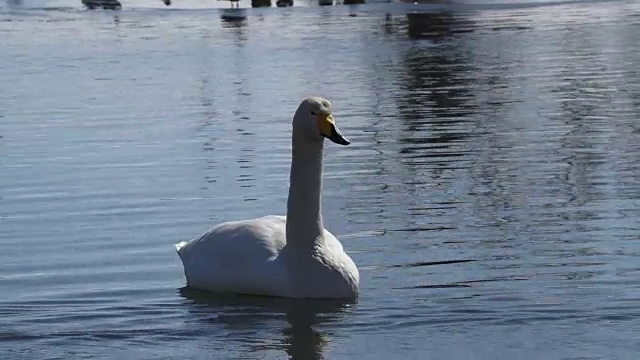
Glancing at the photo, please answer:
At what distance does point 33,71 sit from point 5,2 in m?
51.4

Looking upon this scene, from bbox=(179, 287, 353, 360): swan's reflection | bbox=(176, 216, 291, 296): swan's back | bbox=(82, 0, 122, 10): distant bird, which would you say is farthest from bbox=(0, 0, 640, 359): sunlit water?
bbox=(82, 0, 122, 10): distant bird

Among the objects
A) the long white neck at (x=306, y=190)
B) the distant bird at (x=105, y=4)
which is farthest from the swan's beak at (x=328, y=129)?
the distant bird at (x=105, y=4)

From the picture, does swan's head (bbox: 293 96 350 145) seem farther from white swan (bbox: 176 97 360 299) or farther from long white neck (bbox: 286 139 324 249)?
long white neck (bbox: 286 139 324 249)

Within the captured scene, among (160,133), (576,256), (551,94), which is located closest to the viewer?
(576,256)

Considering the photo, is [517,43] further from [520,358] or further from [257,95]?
[520,358]

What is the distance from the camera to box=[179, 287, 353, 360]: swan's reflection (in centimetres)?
908

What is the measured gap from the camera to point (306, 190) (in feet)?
34.1

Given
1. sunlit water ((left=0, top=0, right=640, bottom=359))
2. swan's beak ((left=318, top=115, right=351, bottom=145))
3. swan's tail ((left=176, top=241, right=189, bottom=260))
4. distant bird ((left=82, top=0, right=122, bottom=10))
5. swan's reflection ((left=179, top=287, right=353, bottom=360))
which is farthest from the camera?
distant bird ((left=82, top=0, right=122, bottom=10))

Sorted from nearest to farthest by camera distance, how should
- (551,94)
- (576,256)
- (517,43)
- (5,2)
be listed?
(576,256) < (551,94) < (517,43) < (5,2)

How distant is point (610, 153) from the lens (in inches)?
672

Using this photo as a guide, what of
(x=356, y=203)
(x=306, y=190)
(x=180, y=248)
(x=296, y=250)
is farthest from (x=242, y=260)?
(x=356, y=203)

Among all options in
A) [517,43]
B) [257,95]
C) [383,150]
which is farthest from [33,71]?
[383,150]

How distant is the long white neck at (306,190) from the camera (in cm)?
1032

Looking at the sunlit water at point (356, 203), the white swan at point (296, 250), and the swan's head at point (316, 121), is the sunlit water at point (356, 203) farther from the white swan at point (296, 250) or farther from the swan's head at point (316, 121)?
the swan's head at point (316, 121)
